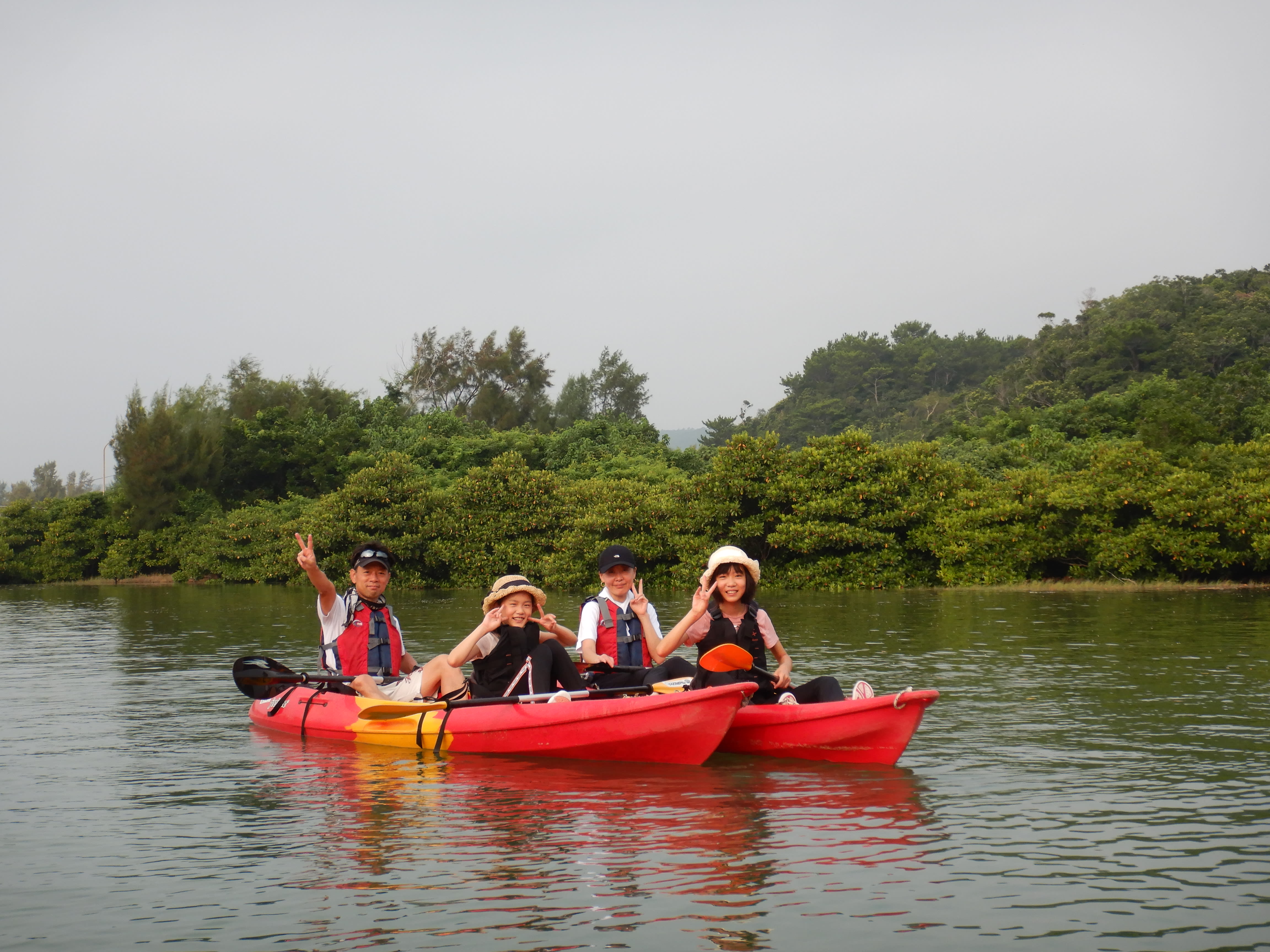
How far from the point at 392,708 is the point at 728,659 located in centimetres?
259

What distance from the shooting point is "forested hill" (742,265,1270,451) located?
29.6m

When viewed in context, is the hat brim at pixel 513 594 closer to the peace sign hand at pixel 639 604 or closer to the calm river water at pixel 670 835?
the peace sign hand at pixel 639 604

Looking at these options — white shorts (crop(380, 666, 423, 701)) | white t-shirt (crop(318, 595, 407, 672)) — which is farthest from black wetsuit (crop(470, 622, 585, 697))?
white t-shirt (crop(318, 595, 407, 672))

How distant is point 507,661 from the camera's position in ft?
26.9

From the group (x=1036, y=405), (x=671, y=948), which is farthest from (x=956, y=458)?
(x=671, y=948)

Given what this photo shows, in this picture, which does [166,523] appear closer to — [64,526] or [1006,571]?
[64,526]

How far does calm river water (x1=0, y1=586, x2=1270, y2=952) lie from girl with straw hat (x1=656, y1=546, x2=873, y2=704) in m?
0.53

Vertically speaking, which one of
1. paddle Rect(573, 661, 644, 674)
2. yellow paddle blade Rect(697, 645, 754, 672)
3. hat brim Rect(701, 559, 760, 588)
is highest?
hat brim Rect(701, 559, 760, 588)

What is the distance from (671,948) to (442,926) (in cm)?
95

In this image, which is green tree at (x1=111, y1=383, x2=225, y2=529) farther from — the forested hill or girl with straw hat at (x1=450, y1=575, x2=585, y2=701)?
girl with straw hat at (x1=450, y1=575, x2=585, y2=701)

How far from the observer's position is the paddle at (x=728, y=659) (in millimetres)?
7441

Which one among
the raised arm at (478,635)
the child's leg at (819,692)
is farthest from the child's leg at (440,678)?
the child's leg at (819,692)

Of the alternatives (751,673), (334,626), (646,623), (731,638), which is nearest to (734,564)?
(731,638)

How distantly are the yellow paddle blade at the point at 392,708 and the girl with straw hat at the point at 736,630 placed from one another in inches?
66.7
